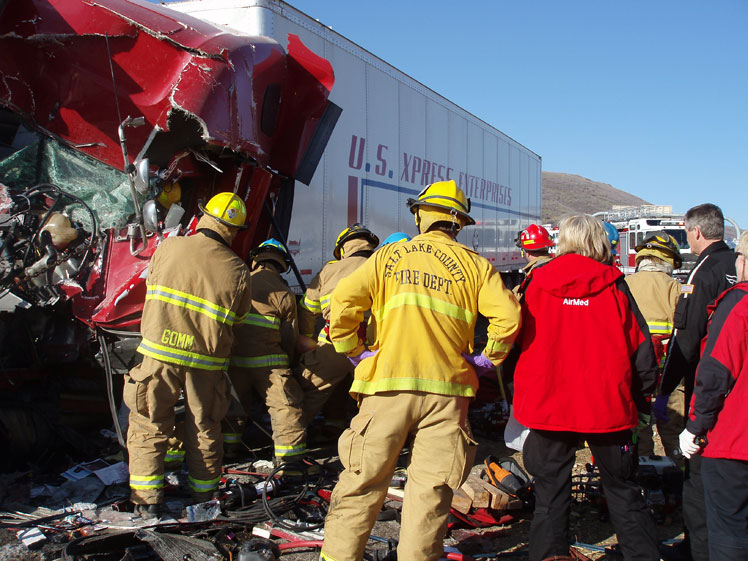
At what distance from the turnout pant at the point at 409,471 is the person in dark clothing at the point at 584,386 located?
38 cm

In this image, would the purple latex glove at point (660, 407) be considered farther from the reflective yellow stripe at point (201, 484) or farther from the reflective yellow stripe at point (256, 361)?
the reflective yellow stripe at point (201, 484)

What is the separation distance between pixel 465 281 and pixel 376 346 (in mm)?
504

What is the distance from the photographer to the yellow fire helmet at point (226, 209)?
3713 mm

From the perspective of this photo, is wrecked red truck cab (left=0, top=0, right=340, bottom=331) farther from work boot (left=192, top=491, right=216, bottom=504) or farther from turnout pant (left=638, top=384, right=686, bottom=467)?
turnout pant (left=638, top=384, right=686, bottom=467)

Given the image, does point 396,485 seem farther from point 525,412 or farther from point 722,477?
point 722,477

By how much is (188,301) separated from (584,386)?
2.16 meters

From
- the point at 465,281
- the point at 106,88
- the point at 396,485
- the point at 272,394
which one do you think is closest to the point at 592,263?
the point at 465,281

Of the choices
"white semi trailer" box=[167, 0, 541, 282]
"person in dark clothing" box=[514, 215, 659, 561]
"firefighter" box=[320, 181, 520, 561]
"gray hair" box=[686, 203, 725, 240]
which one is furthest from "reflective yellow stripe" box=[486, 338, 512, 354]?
"white semi trailer" box=[167, 0, 541, 282]

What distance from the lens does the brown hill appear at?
A: 76.4 meters

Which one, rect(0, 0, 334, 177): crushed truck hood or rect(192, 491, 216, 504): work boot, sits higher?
rect(0, 0, 334, 177): crushed truck hood

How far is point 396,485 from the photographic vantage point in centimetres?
399

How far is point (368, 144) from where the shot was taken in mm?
6605

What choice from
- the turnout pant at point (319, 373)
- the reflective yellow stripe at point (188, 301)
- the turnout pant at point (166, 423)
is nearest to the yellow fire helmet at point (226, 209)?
the reflective yellow stripe at point (188, 301)

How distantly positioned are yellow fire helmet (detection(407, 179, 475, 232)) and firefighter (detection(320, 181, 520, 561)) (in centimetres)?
16
